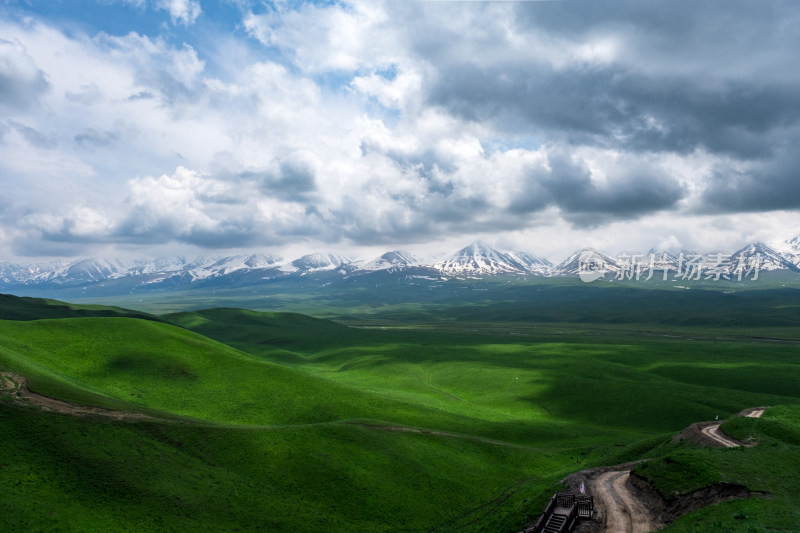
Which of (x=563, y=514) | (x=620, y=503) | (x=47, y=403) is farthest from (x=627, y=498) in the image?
(x=47, y=403)

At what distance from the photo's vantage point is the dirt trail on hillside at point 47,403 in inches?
2147

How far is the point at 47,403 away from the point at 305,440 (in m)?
33.2

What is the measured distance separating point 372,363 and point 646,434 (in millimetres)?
103814

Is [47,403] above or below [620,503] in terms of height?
above

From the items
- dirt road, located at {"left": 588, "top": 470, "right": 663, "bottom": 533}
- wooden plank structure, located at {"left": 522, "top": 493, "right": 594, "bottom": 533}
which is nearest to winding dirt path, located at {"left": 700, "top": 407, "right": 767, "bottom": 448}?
dirt road, located at {"left": 588, "top": 470, "right": 663, "bottom": 533}

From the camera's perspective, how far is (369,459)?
61.4 meters

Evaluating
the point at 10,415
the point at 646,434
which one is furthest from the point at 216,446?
the point at 646,434

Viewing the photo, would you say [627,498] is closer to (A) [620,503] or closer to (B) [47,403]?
(A) [620,503]

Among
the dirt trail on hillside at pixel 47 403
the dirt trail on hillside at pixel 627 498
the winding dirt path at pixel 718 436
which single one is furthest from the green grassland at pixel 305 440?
the winding dirt path at pixel 718 436

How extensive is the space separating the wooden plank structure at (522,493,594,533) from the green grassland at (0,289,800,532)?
9.65 feet

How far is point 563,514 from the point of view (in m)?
34.3

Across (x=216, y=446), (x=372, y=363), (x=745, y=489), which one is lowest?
(x=372, y=363)

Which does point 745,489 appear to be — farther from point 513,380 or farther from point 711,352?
point 711,352

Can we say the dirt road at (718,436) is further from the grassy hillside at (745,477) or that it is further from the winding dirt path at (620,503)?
the grassy hillside at (745,477)
